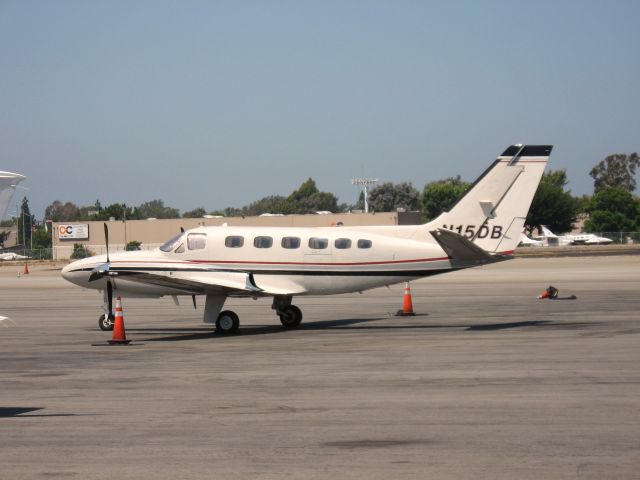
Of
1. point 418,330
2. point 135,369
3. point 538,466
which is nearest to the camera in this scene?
point 538,466

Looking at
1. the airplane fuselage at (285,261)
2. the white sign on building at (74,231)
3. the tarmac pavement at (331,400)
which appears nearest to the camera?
the tarmac pavement at (331,400)

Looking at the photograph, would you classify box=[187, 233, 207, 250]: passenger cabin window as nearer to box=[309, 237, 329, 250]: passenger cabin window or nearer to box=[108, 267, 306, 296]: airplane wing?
box=[108, 267, 306, 296]: airplane wing

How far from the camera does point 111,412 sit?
1177cm

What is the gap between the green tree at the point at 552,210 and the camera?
13688 cm

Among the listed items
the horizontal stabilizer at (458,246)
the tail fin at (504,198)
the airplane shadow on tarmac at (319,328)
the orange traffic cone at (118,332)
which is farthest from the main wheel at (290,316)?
the orange traffic cone at (118,332)

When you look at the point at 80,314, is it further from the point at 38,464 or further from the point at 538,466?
the point at 538,466

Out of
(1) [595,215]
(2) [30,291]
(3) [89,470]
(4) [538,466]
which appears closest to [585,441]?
(4) [538,466]

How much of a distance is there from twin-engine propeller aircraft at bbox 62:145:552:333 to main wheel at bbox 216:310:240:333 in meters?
0.03

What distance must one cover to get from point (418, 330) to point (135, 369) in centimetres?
861

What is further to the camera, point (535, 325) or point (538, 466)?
point (535, 325)

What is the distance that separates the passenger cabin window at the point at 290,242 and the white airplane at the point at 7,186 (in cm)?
1343

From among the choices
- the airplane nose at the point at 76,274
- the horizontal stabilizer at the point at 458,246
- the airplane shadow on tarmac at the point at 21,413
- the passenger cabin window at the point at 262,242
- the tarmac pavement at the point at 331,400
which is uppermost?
the passenger cabin window at the point at 262,242

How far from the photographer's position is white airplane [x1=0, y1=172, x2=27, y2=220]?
10.4 m

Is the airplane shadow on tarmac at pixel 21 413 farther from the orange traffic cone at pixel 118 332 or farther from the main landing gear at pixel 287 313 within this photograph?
the main landing gear at pixel 287 313
